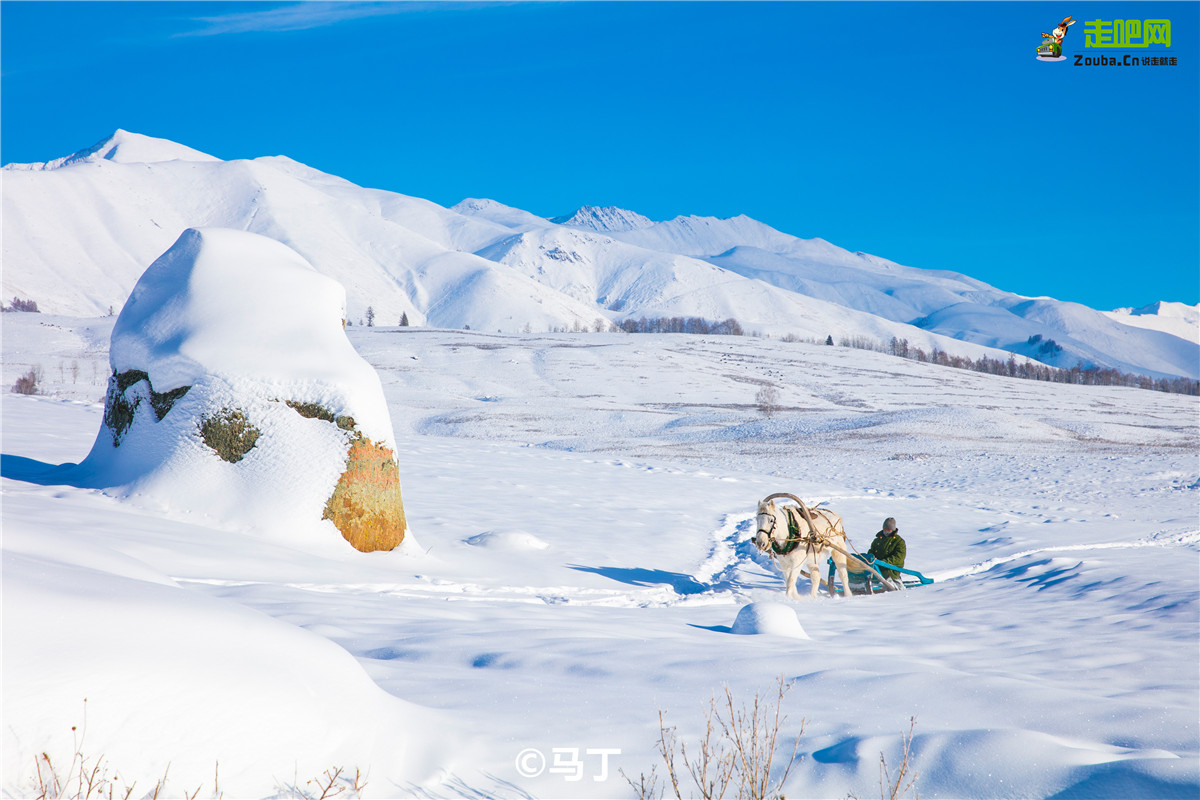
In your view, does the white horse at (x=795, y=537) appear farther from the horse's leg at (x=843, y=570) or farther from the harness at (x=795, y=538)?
the horse's leg at (x=843, y=570)

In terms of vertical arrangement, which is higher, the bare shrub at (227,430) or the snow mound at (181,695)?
the bare shrub at (227,430)

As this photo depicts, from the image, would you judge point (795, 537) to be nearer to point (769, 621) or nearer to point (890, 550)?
point (890, 550)

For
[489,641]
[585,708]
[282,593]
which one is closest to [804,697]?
[585,708]

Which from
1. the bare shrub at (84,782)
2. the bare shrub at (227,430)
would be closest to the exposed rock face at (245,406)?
the bare shrub at (227,430)

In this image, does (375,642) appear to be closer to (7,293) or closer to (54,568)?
(54,568)

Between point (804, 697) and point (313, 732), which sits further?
point (804, 697)

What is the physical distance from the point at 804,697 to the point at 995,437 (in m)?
38.7

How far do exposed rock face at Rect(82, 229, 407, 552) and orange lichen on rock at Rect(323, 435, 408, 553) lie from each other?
0.05ft

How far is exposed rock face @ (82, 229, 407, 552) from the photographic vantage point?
920cm

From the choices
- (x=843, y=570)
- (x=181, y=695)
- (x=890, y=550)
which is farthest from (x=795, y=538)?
(x=181, y=695)

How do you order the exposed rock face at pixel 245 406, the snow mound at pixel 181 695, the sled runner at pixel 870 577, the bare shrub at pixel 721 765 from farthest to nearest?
the sled runner at pixel 870 577, the exposed rock face at pixel 245 406, the bare shrub at pixel 721 765, the snow mound at pixel 181 695

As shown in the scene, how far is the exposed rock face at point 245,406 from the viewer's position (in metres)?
9.20

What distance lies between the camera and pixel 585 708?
180 inches

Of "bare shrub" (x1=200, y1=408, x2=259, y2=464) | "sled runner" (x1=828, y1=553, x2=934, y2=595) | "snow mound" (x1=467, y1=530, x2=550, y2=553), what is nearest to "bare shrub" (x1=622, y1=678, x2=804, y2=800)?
"bare shrub" (x1=200, y1=408, x2=259, y2=464)
